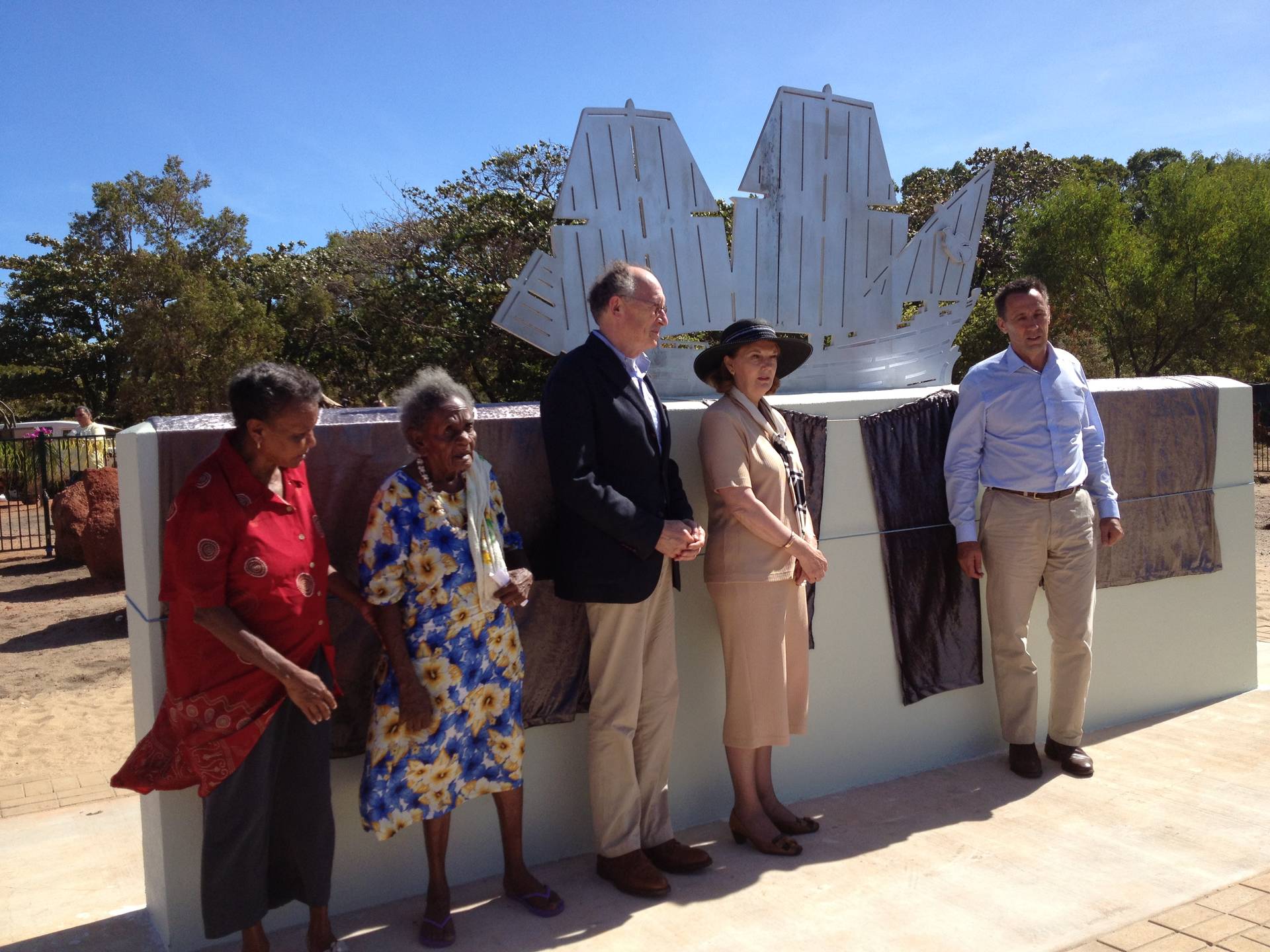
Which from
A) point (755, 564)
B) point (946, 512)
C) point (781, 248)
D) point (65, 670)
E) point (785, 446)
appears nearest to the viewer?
point (755, 564)

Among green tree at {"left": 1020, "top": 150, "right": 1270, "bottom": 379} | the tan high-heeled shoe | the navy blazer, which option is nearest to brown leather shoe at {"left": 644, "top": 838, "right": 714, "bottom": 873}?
the tan high-heeled shoe

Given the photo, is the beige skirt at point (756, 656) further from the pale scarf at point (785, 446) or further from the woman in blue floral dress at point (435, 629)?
the woman in blue floral dress at point (435, 629)

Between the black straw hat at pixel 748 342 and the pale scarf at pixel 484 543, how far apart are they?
3.28ft

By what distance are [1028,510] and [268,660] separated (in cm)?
297

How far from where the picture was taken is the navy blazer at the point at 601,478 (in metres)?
2.95

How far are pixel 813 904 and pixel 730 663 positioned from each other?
2.59 feet

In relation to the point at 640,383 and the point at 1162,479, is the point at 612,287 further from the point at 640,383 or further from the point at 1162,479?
the point at 1162,479

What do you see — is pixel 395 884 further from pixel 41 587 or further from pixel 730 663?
pixel 41 587

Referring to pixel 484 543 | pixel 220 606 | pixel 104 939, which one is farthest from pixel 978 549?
pixel 104 939

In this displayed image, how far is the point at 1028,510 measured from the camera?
159 inches

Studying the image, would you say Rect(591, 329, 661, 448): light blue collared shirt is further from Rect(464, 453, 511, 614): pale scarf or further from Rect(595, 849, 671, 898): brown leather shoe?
Rect(595, 849, 671, 898): brown leather shoe

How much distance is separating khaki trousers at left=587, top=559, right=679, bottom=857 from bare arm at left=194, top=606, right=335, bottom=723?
909 millimetres

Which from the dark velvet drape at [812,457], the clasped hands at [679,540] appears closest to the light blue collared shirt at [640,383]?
the clasped hands at [679,540]

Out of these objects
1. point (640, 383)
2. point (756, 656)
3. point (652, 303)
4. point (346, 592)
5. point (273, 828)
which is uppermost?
point (652, 303)
